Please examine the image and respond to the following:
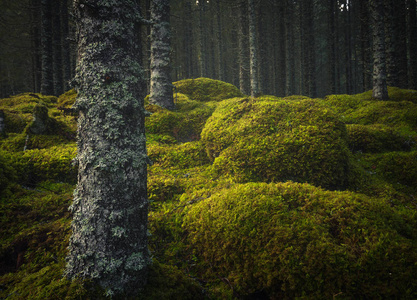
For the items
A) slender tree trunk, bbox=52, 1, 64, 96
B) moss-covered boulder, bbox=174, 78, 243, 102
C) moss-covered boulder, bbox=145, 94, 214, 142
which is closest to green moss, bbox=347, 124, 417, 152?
moss-covered boulder, bbox=145, 94, 214, 142

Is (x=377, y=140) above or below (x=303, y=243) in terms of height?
above

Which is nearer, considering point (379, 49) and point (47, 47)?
point (379, 49)

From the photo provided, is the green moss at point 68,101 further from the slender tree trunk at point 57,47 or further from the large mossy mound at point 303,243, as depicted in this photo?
the large mossy mound at point 303,243

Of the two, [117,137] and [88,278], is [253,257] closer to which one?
[88,278]

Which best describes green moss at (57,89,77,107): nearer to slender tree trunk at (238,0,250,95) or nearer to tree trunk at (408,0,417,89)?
slender tree trunk at (238,0,250,95)

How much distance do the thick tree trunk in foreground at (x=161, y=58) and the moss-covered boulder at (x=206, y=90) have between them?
1.92m

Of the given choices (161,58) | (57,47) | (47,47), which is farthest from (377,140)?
(57,47)

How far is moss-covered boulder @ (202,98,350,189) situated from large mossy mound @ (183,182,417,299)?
0.90 m

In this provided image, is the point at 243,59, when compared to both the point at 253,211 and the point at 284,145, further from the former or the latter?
the point at 253,211

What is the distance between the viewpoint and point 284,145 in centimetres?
432

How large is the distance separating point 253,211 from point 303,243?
699mm

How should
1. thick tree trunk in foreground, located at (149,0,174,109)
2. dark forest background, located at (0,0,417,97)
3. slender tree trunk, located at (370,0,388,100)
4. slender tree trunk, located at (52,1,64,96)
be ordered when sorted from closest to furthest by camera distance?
thick tree trunk in foreground, located at (149,0,174,109), slender tree trunk, located at (370,0,388,100), dark forest background, located at (0,0,417,97), slender tree trunk, located at (52,1,64,96)

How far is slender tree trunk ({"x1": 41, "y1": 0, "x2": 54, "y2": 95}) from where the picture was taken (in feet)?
41.2

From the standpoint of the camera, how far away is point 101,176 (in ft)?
7.00
